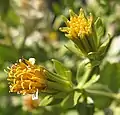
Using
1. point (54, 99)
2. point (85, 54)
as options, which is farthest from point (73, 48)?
point (54, 99)

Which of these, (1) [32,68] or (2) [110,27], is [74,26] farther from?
(2) [110,27]

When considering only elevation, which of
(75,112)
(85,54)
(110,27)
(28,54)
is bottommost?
(75,112)

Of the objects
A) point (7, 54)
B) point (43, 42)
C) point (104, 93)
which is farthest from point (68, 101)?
point (43, 42)

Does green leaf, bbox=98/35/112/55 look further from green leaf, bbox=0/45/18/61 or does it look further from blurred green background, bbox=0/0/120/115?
green leaf, bbox=0/45/18/61

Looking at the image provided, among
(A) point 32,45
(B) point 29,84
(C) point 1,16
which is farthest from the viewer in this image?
(A) point 32,45

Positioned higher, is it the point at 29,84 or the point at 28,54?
the point at 28,54

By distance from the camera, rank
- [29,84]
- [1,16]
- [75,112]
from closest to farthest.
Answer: [29,84], [75,112], [1,16]

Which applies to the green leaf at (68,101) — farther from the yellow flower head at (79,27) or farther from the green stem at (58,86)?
the yellow flower head at (79,27)
